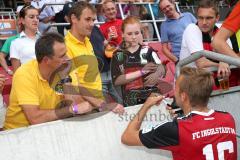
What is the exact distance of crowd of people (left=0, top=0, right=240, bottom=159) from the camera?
2580mm

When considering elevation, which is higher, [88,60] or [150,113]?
[88,60]

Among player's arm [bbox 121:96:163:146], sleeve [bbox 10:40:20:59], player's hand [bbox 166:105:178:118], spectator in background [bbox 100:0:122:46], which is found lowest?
player's hand [bbox 166:105:178:118]

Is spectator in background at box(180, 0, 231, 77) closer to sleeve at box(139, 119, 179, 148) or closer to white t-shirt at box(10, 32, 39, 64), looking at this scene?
sleeve at box(139, 119, 179, 148)

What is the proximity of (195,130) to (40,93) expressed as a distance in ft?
4.54

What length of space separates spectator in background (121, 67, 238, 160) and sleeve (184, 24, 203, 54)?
1153 mm

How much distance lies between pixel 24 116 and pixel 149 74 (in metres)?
1.44

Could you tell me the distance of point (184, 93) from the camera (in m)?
2.64

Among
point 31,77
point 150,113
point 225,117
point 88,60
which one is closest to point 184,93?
point 225,117

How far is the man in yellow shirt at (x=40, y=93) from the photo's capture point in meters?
3.11

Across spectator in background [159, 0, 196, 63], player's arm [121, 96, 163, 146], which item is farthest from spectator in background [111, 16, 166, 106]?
spectator in background [159, 0, 196, 63]

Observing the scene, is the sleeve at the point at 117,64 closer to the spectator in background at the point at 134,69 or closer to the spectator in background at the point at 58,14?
the spectator in background at the point at 134,69

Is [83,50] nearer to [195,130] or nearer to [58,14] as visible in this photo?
[195,130]

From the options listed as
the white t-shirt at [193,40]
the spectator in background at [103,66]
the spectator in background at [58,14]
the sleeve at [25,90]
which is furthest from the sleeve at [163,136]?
the spectator in background at [58,14]

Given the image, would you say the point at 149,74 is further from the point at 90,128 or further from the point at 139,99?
the point at 90,128
